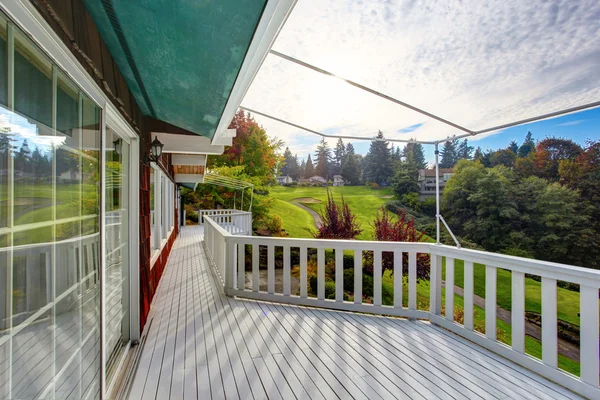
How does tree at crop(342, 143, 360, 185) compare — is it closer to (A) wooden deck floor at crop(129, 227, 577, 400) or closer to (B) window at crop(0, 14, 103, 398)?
(A) wooden deck floor at crop(129, 227, 577, 400)

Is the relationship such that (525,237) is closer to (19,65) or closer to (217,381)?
(217,381)

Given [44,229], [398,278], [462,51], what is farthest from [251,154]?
[44,229]

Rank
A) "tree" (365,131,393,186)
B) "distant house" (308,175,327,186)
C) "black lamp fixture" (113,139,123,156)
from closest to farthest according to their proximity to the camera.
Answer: "black lamp fixture" (113,139,123,156)
"tree" (365,131,393,186)
"distant house" (308,175,327,186)

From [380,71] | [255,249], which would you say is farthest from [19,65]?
[255,249]

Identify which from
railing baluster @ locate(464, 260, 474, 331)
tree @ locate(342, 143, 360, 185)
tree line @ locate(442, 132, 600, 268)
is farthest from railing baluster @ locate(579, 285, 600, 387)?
tree @ locate(342, 143, 360, 185)

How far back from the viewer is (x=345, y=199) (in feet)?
79.7

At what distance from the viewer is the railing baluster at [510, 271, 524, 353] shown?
2324mm

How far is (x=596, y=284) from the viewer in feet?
6.27

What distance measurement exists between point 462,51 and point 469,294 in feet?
8.44

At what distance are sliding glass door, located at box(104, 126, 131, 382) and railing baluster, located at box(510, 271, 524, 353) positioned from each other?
9.42 ft

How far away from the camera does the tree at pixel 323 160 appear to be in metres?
36.2

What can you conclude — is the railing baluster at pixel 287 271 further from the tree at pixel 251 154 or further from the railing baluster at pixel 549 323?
the tree at pixel 251 154

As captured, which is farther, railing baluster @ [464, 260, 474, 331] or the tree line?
the tree line

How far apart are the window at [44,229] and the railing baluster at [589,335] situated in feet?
9.19
